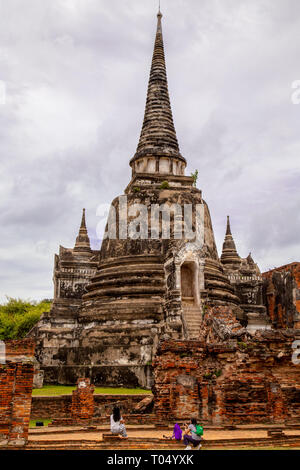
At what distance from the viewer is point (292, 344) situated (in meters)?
11.8

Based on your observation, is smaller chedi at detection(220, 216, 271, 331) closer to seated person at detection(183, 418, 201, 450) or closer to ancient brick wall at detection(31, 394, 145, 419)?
ancient brick wall at detection(31, 394, 145, 419)

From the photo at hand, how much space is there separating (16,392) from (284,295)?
1061 inches

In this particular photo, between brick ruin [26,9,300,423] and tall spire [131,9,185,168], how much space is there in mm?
68

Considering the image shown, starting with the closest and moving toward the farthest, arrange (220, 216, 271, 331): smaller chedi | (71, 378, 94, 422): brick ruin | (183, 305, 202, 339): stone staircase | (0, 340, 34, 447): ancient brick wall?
(0, 340, 34, 447): ancient brick wall → (71, 378, 94, 422): brick ruin → (183, 305, 202, 339): stone staircase → (220, 216, 271, 331): smaller chedi

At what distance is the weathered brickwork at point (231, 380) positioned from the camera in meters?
11.4

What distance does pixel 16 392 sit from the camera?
8922mm

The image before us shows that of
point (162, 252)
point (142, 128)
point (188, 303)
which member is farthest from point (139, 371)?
point (142, 128)

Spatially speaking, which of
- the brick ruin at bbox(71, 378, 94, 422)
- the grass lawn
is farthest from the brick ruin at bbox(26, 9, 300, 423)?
the brick ruin at bbox(71, 378, 94, 422)

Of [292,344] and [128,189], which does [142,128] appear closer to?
[128,189]

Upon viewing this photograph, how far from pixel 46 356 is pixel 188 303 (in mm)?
6493

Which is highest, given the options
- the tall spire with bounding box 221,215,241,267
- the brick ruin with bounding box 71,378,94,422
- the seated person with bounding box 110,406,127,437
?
the tall spire with bounding box 221,215,241,267

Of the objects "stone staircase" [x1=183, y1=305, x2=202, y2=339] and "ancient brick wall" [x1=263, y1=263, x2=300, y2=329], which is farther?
"ancient brick wall" [x1=263, y1=263, x2=300, y2=329]

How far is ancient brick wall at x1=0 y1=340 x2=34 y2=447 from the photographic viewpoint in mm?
8758

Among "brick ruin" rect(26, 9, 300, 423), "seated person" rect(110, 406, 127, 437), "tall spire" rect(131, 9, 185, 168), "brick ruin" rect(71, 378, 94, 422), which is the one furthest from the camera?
"tall spire" rect(131, 9, 185, 168)
